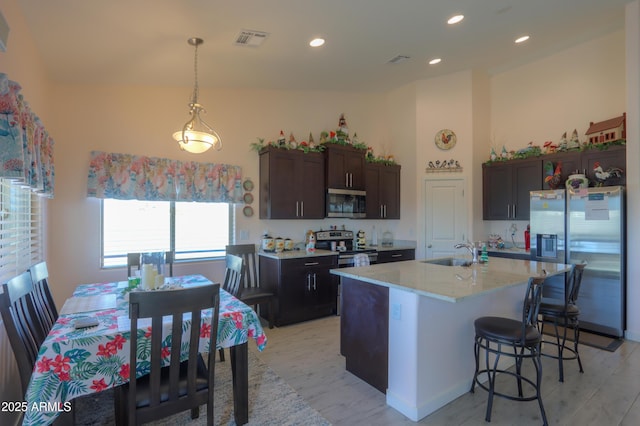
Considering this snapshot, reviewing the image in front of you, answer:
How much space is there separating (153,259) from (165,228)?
4.70 feet

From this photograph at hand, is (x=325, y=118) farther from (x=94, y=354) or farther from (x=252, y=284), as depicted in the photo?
(x=94, y=354)

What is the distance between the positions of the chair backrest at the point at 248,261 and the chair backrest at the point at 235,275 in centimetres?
123

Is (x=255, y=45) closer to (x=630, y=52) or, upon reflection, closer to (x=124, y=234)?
(x=124, y=234)

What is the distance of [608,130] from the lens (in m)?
4.01

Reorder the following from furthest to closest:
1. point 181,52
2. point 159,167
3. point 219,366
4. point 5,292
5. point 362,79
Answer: point 362,79, point 159,167, point 181,52, point 219,366, point 5,292

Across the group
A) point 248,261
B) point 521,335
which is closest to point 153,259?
point 248,261

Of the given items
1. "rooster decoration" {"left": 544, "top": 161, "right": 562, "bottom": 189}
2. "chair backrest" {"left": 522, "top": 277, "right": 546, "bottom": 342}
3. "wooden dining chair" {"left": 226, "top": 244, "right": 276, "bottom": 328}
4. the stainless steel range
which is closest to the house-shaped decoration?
"rooster decoration" {"left": 544, "top": 161, "right": 562, "bottom": 189}

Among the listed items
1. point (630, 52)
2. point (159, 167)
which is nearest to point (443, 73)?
point (630, 52)

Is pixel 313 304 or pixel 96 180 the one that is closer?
pixel 96 180

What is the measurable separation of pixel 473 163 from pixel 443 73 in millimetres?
1495

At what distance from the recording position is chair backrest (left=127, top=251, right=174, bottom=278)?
269 cm

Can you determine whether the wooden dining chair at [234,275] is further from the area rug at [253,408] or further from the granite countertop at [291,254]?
the granite countertop at [291,254]

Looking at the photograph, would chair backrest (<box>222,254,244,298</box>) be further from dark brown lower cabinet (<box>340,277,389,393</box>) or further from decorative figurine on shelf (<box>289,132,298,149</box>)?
decorative figurine on shelf (<box>289,132,298,149</box>)

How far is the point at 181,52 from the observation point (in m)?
3.14
